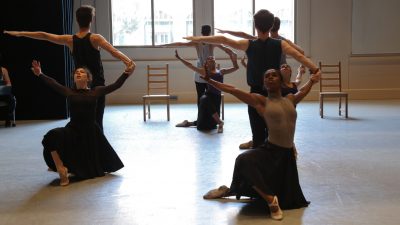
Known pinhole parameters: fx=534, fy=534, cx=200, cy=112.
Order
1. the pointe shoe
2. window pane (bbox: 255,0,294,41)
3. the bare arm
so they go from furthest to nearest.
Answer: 1. window pane (bbox: 255,0,294,41)
2. the bare arm
3. the pointe shoe

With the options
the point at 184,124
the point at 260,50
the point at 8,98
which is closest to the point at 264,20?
the point at 260,50

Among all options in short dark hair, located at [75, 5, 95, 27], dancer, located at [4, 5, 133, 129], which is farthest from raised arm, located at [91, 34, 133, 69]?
short dark hair, located at [75, 5, 95, 27]

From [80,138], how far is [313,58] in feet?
28.1

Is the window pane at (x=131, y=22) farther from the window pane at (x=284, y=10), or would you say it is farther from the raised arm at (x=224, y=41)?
the raised arm at (x=224, y=41)

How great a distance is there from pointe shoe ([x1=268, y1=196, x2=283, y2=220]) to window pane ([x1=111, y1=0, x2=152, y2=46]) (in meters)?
9.15

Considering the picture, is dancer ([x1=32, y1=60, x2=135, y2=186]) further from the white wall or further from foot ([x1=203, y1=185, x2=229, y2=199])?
the white wall

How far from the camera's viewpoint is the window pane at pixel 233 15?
40.3 feet

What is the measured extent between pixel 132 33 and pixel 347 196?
901 centimetres

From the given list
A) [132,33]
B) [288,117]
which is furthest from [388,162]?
[132,33]

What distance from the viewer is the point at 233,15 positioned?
1238 cm

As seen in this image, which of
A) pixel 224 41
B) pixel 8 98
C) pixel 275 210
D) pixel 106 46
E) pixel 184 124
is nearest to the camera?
pixel 275 210

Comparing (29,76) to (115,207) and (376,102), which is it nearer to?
(115,207)

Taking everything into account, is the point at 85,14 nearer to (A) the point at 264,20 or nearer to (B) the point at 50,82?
(B) the point at 50,82

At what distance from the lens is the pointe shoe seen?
11.6 feet
